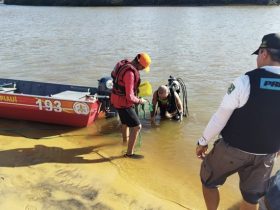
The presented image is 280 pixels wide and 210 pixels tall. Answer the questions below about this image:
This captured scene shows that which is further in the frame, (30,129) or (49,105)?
(30,129)

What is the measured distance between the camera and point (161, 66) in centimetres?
1510

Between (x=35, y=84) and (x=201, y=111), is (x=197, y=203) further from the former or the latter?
(x=35, y=84)

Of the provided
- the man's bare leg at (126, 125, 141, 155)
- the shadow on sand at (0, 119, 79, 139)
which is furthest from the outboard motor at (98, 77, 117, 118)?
the man's bare leg at (126, 125, 141, 155)

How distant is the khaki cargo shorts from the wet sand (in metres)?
1.55

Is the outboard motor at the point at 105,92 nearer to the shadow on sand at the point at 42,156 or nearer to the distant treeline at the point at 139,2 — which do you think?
the shadow on sand at the point at 42,156

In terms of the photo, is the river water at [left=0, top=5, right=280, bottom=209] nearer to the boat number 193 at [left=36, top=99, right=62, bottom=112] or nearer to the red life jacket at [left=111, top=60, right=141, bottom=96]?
the boat number 193 at [left=36, top=99, right=62, bottom=112]

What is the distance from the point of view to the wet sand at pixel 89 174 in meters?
4.71

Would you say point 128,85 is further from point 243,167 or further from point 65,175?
point 243,167

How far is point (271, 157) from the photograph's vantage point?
3248mm

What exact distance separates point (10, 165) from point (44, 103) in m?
2.10

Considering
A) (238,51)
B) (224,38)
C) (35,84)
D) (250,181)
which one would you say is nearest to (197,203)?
(250,181)

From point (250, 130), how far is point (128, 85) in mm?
2757

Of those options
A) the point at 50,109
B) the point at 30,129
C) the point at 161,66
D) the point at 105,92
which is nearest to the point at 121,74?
the point at 105,92

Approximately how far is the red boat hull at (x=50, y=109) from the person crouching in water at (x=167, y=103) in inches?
45.7
